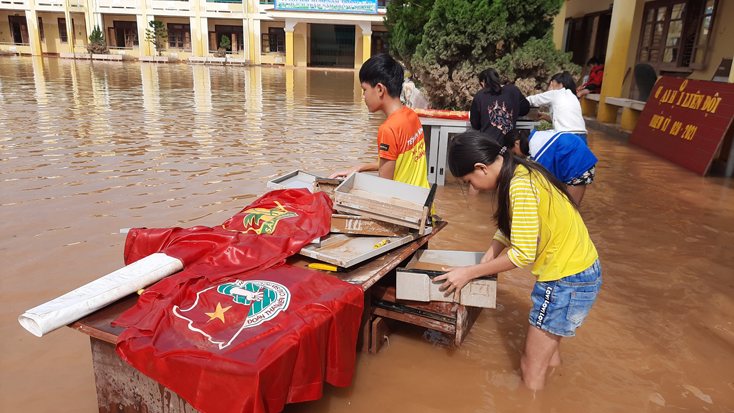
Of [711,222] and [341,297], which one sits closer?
[341,297]

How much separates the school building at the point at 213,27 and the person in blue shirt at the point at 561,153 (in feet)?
111

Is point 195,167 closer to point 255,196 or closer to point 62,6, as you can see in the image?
point 255,196

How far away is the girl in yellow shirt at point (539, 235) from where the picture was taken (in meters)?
2.32

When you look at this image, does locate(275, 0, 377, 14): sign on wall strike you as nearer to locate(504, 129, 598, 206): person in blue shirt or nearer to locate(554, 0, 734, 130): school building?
locate(554, 0, 734, 130): school building

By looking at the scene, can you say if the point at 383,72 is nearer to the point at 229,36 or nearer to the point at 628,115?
the point at 628,115

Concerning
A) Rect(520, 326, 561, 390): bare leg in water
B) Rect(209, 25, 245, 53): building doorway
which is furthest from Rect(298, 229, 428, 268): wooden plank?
Rect(209, 25, 245, 53): building doorway

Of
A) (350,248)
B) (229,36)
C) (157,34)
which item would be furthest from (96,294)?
(229,36)

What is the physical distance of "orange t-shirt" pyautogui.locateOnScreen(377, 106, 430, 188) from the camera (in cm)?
307

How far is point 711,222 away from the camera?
212 inches

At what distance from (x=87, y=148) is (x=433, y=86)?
5852mm

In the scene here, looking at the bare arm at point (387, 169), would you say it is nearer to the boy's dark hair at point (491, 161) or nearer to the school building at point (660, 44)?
the boy's dark hair at point (491, 161)

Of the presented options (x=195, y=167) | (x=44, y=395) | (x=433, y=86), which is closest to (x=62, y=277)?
(x=44, y=395)

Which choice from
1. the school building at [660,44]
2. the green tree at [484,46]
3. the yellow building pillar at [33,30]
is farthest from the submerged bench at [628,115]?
the yellow building pillar at [33,30]

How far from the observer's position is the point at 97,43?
36.8 m
